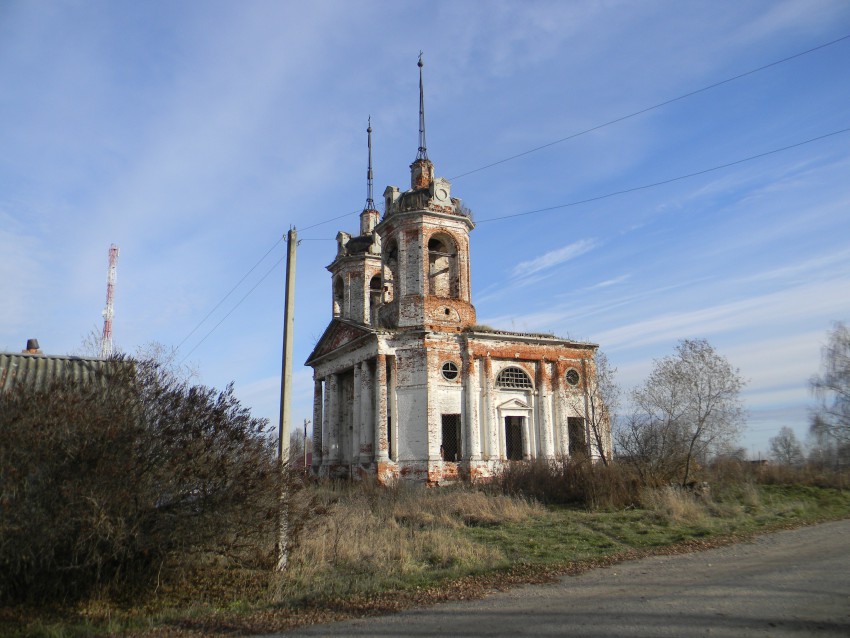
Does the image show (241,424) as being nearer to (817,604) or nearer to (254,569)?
(254,569)

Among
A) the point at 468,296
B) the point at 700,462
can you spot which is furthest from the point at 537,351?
the point at 700,462

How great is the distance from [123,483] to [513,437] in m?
21.9

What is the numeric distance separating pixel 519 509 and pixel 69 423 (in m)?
11.1

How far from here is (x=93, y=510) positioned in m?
7.05

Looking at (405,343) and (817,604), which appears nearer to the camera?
(817,604)

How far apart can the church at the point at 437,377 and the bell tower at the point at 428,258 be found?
0.15 ft

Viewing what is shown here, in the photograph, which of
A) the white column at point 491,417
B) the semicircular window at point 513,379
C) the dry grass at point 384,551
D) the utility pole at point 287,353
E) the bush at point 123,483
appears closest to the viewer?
the bush at point 123,483

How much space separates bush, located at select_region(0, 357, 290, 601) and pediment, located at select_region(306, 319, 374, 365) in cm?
1717

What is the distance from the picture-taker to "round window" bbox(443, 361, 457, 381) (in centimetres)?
2558

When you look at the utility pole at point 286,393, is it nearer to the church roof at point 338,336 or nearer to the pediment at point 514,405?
the church roof at point 338,336

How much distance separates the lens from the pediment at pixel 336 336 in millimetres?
27036

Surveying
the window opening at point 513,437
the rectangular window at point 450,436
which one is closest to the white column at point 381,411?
the rectangular window at point 450,436

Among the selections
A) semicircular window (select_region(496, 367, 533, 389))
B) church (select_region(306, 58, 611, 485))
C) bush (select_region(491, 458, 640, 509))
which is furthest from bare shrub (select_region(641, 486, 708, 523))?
semicircular window (select_region(496, 367, 533, 389))

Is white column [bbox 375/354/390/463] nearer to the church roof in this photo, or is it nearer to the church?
the church
